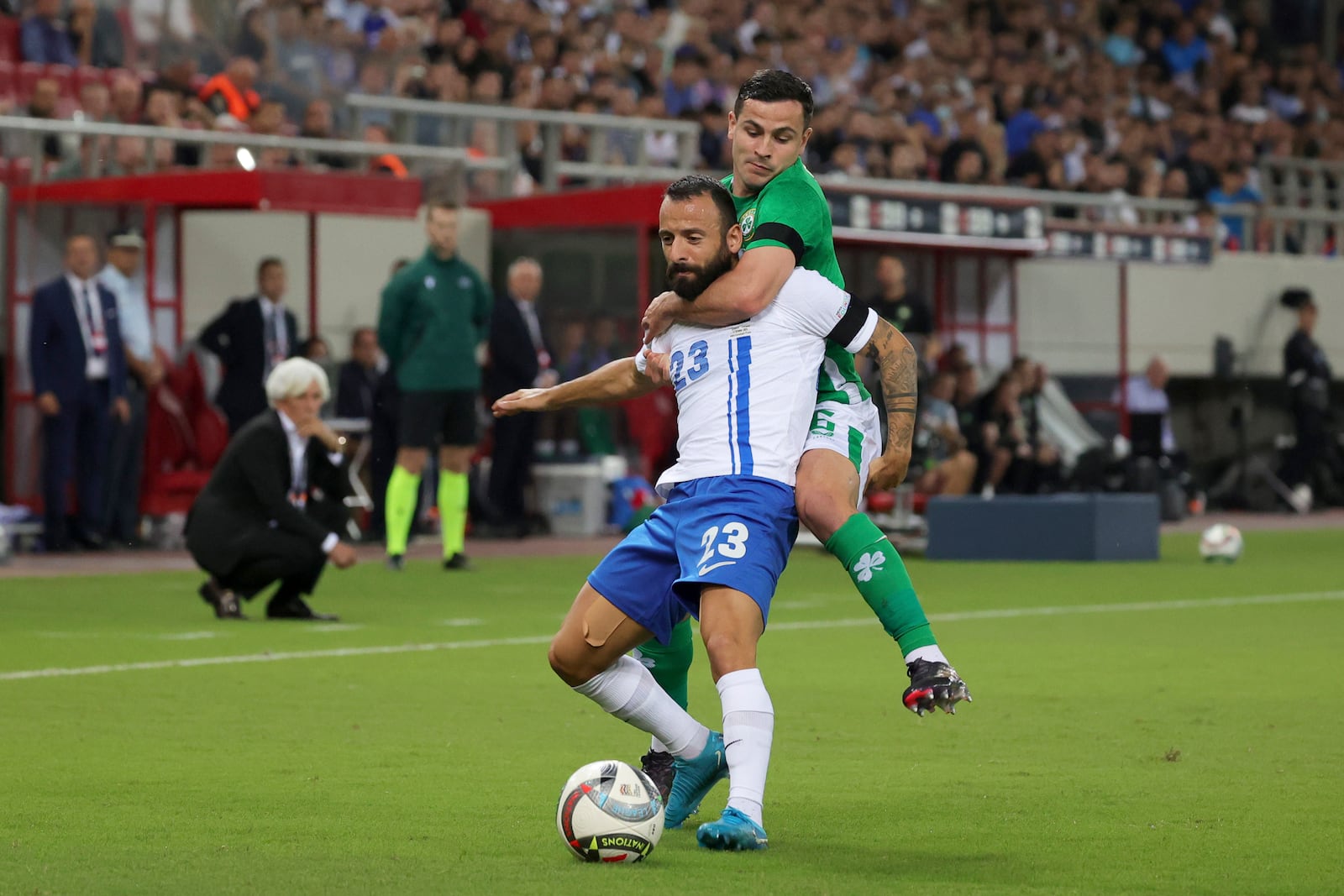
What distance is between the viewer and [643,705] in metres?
5.50

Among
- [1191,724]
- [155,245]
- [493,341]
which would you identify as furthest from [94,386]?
[1191,724]

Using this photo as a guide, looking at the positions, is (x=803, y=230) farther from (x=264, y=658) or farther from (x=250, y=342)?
(x=250, y=342)

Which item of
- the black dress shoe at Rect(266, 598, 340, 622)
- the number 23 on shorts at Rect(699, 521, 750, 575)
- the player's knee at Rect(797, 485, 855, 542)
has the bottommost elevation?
the black dress shoe at Rect(266, 598, 340, 622)

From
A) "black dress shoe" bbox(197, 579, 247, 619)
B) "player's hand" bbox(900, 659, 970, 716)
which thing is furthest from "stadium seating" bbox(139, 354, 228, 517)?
"player's hand" bbox(900, 659, 970, 716)

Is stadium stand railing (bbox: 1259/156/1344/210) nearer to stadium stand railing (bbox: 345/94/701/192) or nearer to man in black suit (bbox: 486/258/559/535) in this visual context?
stadium stand railing (bbox: 345/94/701/192)

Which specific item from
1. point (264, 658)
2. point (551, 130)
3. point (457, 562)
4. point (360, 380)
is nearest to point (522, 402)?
point (264, 658)

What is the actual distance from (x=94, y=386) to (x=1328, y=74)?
22251 mm

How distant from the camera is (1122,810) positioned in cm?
583

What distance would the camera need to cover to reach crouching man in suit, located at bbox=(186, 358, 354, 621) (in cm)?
1125

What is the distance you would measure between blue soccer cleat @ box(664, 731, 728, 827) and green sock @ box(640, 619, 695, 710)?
0.73ft

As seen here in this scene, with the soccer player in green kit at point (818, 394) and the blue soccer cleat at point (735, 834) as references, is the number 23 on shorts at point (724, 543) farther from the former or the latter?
the blue soccer cleat at point (735, 834)

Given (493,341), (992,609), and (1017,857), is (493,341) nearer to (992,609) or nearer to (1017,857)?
(992,609)

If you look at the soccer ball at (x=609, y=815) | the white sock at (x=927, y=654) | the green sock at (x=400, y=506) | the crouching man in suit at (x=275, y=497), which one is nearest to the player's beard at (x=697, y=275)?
the white sock at (x=927, y=654)

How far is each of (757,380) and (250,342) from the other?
12.0m
